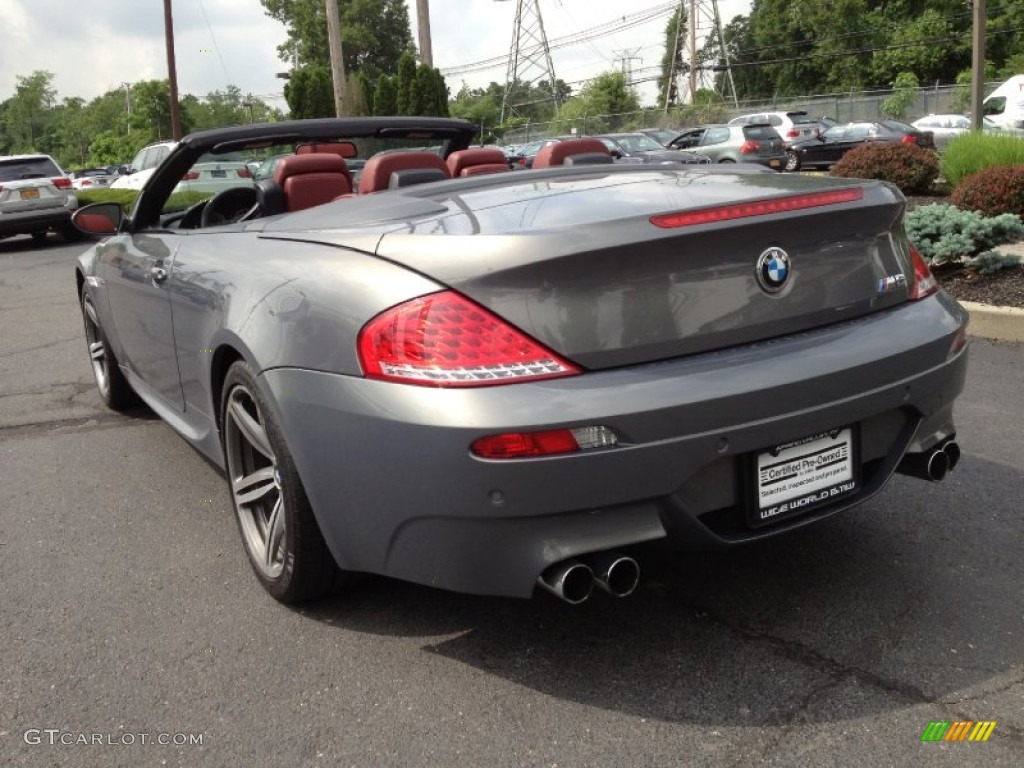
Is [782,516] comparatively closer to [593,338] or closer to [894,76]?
[593,338]

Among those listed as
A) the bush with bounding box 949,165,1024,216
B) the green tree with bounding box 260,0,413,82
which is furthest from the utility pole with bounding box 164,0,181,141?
the green tree with bounding box 260,0,413,82

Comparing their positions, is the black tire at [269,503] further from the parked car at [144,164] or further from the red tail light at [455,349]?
the parked car at [144,164]

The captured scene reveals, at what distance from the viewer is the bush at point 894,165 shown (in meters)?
13.0

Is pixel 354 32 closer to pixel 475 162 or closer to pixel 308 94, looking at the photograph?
pixel 308 94

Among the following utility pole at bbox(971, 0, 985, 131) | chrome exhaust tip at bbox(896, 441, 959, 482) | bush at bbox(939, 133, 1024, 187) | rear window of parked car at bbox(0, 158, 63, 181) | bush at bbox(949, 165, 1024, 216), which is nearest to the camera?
chrome exhaust tip at bbox(896, 441, 959, 482)

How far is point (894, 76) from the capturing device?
211 ft

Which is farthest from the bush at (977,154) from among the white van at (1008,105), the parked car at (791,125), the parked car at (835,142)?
the white van at (1008,105)

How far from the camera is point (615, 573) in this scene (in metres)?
2.41

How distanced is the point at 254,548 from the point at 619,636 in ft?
3.97

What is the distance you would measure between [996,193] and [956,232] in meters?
1.76

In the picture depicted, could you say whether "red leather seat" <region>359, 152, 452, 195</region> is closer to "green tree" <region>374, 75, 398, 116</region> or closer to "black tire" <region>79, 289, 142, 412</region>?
"black tire" <region>79, 289, 142, 412</region>

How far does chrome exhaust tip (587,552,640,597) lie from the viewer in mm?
2406

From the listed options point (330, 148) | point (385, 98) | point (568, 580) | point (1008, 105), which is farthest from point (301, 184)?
point (385, 98)

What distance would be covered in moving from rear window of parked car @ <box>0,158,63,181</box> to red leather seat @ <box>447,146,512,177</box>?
1547 centimetres
